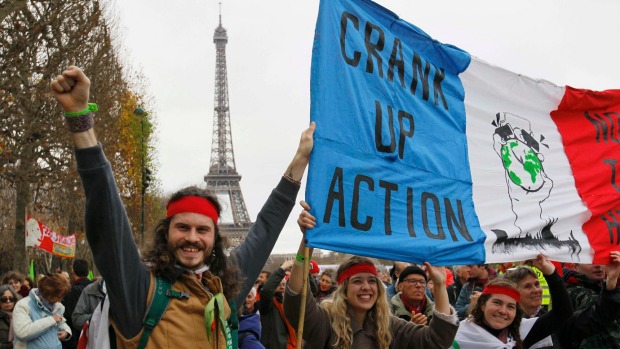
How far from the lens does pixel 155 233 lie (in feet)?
11.6

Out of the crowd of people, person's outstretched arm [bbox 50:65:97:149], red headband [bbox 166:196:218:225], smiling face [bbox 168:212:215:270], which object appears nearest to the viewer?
person's outstretched arm [bbox 50:65:97:149]

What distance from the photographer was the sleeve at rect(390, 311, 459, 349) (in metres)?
4.74

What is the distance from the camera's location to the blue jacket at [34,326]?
834 centimetres

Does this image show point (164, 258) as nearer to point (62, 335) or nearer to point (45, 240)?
point (62, 335)

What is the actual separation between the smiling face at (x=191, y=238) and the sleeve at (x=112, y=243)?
0.22 m

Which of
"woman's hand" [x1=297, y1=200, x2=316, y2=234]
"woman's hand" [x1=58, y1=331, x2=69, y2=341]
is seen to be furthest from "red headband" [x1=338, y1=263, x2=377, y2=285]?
"woman's hand" [x1=58, y1=331, x2=69, y2=341]

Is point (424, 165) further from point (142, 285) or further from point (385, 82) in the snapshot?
point (142, 285)

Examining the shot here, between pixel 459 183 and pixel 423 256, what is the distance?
860mm

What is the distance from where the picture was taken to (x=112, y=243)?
3090 millimetres

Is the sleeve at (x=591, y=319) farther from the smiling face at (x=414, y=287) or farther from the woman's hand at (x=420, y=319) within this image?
the smiling face at (x=414, y=287)

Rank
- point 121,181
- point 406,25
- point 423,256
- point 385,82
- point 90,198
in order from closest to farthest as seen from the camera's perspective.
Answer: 1. point 90,198
2. point 423,256
3. point 385,82
4. point 406,25
5. point 121,181

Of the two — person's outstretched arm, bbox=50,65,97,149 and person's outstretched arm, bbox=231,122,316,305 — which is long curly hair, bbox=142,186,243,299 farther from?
person's outstretched arm, bbox=50,65,97,149

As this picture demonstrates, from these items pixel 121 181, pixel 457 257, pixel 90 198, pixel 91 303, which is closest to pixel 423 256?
pixel 457 257

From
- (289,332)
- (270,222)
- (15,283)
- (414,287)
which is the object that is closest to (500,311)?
(414,287)
